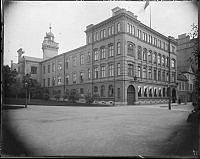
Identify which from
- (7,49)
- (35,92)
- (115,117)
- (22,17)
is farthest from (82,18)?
(115,117)

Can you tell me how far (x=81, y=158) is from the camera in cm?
136

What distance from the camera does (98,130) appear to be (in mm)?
1466

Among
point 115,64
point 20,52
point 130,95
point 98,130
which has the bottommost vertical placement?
point 98,130

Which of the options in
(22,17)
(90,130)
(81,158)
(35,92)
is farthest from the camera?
(35,92)

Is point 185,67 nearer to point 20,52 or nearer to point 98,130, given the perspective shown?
point 98,130

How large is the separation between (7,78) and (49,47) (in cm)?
46

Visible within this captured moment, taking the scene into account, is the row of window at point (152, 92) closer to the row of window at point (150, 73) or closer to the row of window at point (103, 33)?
the row of window at point (150, 73)

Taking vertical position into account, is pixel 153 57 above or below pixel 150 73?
above

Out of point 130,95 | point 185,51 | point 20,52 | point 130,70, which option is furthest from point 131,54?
point 20,52

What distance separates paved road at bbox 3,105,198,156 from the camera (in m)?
1.36

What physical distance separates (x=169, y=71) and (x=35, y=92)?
54.2 inches

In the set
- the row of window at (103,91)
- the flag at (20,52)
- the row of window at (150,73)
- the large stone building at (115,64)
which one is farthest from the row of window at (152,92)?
→ the flag at (20,52)

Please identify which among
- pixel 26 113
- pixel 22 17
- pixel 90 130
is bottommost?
pixel 90 130

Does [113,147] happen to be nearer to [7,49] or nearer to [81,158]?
[81,158]
